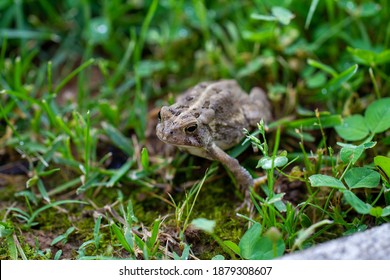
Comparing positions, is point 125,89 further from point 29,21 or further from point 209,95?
point 29,21

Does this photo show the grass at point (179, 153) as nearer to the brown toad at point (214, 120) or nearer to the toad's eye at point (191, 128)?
the brown toad at point (214, 120)

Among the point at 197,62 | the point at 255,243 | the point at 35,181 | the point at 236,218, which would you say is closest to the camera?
the point at 255,243

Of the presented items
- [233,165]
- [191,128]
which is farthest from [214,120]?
[233,165]

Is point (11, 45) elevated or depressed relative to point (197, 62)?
elevated

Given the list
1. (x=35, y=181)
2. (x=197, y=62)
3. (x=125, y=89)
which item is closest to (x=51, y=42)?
(x=125, y=89)

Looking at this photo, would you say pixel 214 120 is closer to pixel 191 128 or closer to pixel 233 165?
pixel 191 128

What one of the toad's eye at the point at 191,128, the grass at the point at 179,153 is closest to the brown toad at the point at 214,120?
the toad's eye at the point at 191,128
